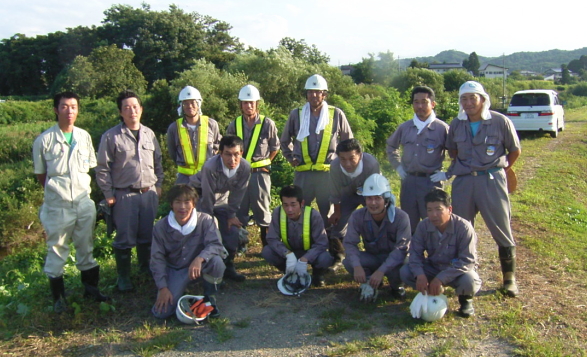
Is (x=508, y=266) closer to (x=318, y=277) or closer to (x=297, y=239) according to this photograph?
(x=318, y=277)

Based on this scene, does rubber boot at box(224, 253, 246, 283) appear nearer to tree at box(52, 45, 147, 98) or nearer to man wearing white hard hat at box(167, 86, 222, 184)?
man wearing white hard hat at box(167, 86, 222, 184)

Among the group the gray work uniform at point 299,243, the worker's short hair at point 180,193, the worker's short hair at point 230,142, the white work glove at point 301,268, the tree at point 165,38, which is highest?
the tree at point 165,38

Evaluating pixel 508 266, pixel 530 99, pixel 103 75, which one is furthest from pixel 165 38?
pixel 508 266

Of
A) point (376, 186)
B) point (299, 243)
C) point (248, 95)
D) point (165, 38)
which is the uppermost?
point (165, 38)

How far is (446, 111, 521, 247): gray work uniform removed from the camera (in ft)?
14.5

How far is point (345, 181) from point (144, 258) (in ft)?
7.45

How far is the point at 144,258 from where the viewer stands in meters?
5.09

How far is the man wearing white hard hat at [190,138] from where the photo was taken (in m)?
5.30

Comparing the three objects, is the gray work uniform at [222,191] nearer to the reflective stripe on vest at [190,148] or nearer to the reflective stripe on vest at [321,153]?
the reflective stripe on vest at [190,148]

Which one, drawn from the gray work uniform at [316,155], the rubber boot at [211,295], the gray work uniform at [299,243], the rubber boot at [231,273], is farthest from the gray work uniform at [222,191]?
the rubber boot at [211,295]

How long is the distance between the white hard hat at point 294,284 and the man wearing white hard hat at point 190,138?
1598 millimetres

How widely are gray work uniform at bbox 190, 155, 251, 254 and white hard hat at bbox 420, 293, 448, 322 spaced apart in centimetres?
211

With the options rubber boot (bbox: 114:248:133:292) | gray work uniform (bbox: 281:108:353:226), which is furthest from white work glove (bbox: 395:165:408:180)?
rubber boot (bbox: 114:248:133:292)

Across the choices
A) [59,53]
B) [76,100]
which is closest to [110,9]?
[59,53]
